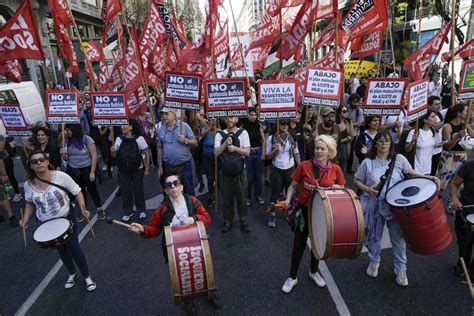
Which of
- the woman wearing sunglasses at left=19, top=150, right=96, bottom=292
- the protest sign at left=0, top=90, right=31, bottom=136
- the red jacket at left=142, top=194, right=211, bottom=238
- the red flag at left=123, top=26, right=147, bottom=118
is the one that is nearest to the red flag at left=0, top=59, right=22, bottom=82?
the protest sign at left=0, top=90, right=31, bottom=136

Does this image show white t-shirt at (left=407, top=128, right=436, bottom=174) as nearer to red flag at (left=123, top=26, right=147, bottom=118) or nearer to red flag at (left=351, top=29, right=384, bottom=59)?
red flag at (left=351, top=29, right=384, bottom=59)

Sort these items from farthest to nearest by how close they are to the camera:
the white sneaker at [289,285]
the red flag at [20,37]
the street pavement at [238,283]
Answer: the red flag at [20,37], the white sneaker at [289,285], the street pavement at [238,283]

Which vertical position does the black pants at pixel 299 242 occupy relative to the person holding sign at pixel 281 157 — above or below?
below

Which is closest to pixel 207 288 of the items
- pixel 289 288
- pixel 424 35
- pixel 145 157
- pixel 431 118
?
pixel 289 288

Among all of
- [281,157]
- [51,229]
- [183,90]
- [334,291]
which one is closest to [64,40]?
[183,90]

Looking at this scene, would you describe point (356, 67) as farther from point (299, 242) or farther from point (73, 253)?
point (73, 253)

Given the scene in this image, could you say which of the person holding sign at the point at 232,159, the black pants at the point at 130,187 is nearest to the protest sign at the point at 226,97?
the person holding sign at the point at 232,159

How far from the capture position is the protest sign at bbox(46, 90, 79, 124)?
225 inches

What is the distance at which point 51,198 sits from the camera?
362cm

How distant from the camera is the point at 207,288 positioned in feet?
9.27

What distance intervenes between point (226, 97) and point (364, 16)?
10.7ft

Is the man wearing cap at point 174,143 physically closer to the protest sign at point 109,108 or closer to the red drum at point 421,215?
the protest sign at point 109,108

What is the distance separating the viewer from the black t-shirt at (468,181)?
3.50m

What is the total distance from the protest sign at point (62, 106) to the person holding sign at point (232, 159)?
279 centimetres
